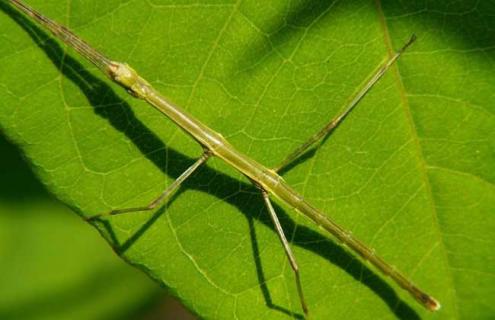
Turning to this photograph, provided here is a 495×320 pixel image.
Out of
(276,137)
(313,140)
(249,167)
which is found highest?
(313,140)

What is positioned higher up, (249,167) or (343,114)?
(343,114)

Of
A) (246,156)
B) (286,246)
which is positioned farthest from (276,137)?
(286,246)

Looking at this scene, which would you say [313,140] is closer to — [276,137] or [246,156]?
[276,137]

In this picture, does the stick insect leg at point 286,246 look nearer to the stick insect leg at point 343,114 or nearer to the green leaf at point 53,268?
the stick insect leg at point 343,114

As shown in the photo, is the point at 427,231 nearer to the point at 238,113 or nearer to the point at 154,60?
the point at 238,113

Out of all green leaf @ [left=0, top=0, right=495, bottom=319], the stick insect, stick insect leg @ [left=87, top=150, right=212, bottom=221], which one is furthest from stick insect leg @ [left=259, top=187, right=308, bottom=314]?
stick insect leg @ [left=87, top=150, right=212, bottom=221]

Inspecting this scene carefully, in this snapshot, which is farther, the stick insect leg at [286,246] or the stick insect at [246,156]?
the stick insect leg at [286,246]

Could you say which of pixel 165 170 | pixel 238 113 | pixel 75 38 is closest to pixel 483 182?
pixel 238 113

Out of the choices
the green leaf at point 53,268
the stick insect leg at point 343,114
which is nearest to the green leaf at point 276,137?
the stick insect leg at point 343,114
